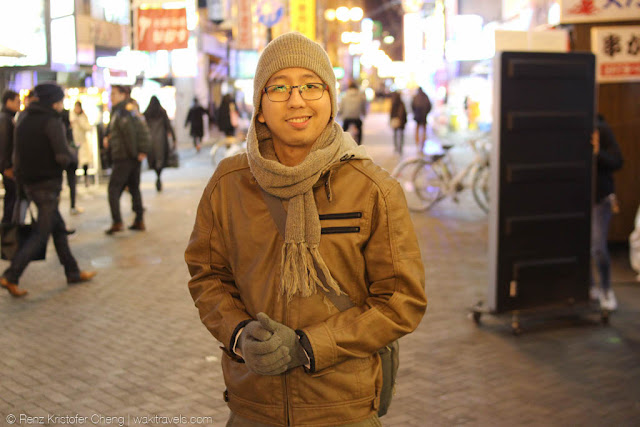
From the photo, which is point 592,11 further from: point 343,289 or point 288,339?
point 288,339

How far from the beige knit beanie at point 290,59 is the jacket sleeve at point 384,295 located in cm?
44

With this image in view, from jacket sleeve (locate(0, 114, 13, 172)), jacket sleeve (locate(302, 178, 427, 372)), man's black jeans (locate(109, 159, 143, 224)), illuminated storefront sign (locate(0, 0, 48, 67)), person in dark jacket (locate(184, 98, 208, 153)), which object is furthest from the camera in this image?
person in dark jacket (locate(184, 98, 208, 153))

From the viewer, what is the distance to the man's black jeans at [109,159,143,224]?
11.4 m

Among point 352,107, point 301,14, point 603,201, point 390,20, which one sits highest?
point 390,20

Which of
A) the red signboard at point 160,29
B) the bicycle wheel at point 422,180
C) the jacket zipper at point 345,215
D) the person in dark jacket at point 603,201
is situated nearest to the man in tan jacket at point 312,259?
the jacket zipper at point 345,215

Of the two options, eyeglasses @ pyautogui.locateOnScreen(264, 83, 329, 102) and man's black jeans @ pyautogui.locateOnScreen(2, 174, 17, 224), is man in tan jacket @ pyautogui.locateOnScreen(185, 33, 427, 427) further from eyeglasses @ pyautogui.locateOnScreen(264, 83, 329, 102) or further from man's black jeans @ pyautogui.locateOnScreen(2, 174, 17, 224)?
man's black jeans @ pyautogui.locateOnScreen(2, 174, 17, 224)

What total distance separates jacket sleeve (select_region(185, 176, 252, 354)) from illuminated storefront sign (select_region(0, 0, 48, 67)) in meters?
10.7

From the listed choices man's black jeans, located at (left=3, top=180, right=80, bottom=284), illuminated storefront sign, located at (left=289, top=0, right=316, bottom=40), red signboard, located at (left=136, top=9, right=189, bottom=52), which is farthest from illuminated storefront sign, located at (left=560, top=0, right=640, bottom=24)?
illuminated storefront sign, located at (left=289, top=0, right=316, bottom=40)

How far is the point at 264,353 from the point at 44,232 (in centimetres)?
626

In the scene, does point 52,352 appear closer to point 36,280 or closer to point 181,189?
point 36,280

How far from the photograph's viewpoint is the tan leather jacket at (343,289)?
2537 mm

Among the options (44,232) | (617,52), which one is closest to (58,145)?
(44,232)

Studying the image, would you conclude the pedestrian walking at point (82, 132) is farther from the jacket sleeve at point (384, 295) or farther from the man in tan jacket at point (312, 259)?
the jacket sleeve at point (384, 295)

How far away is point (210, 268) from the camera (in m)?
2.74
